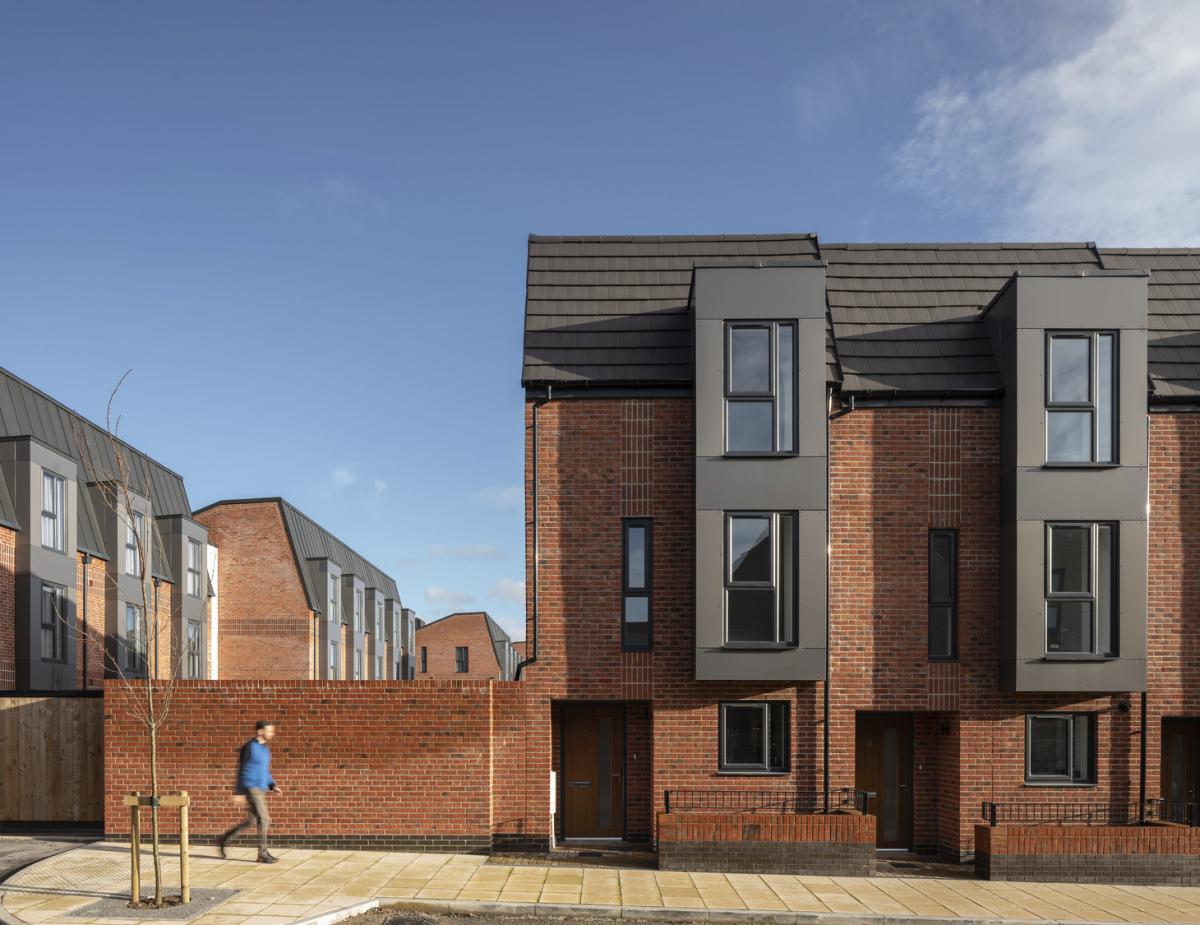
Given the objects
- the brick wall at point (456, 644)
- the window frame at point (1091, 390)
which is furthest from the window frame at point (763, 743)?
the brick wall at point (456, 644)

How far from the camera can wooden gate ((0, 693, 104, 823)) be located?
15.5 m

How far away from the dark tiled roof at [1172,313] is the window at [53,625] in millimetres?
22971

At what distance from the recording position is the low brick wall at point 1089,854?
45.2ft

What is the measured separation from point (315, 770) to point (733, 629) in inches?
242

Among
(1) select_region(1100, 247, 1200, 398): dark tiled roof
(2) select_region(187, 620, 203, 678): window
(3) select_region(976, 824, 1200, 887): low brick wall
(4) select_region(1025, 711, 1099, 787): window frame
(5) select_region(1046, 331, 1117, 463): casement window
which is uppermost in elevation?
(1) select_region(1100, 247, 1200, 398): dark tiled roof

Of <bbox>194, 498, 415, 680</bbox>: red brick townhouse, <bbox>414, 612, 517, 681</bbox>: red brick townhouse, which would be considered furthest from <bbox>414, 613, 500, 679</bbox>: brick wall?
<bbox>194, 498, 415, 680</bbox>: red brick townhouse

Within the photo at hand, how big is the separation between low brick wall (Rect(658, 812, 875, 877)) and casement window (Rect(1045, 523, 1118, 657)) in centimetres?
415

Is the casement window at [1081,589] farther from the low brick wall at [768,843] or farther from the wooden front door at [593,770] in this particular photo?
the wooden front door at [593,770]

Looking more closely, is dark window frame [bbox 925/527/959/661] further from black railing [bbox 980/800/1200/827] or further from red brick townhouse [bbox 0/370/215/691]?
red brick townhouse [bbox 0/370/215/691]

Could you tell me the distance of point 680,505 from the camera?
51.0 ft

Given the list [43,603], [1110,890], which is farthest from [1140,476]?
[43,603]

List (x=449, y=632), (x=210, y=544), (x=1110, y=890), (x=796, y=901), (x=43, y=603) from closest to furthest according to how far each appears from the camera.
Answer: (x=796, y=901), (x=1110, y=890), (x=43, y=603), (x=210, y=544), (x=449, y=632)

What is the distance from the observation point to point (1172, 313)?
17.0 m

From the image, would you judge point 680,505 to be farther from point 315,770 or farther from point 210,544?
point 210,544
